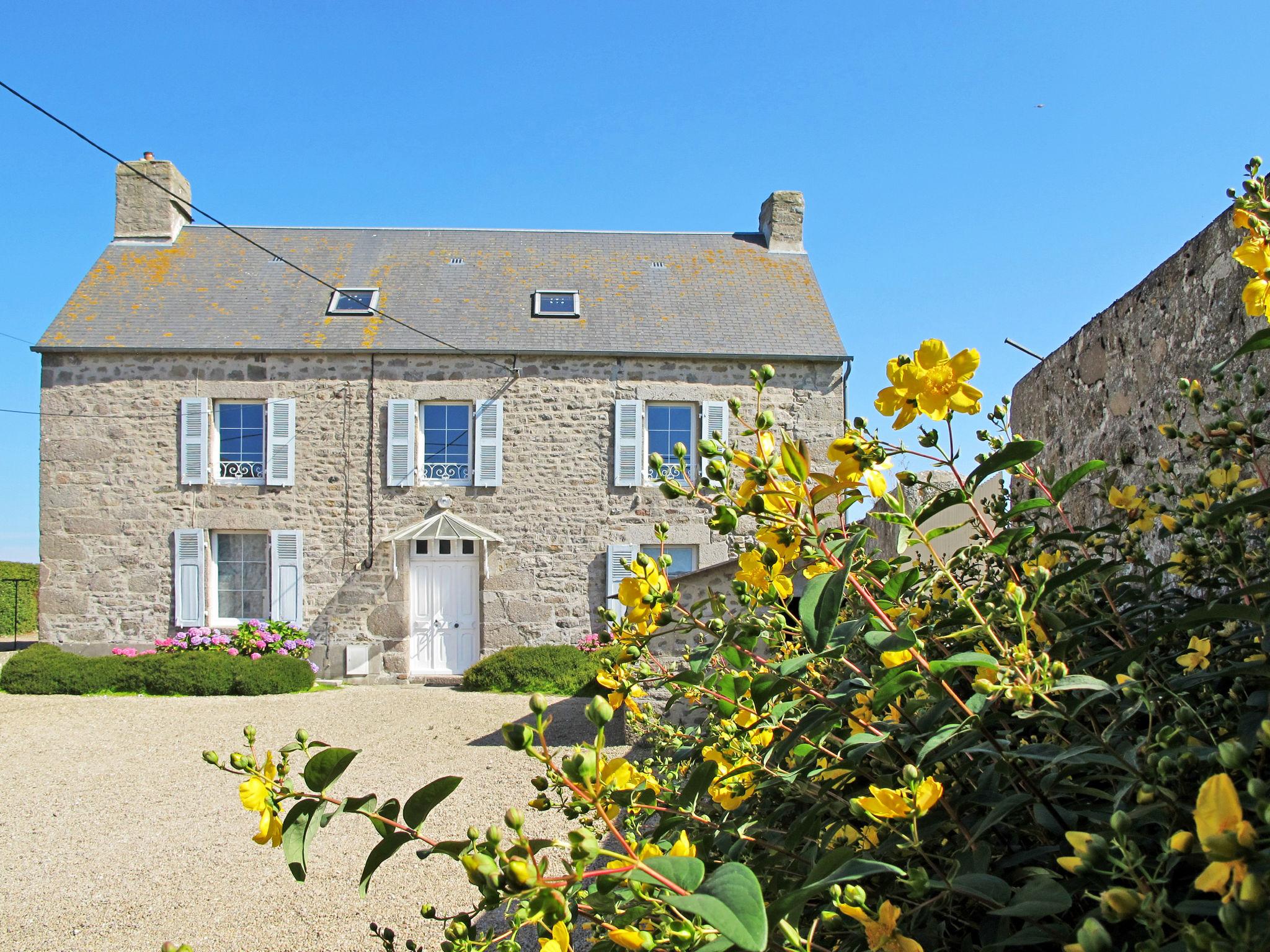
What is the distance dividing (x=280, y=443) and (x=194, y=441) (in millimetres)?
1134

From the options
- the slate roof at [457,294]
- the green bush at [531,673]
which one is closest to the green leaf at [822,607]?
the green bush at [531,673]

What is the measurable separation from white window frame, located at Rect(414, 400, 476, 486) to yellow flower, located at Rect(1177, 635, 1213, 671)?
11331mm

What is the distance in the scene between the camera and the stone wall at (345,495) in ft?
38.6

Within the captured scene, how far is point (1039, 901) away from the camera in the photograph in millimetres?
771

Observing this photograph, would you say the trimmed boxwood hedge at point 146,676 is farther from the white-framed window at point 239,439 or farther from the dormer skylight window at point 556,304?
the dormer skylight window at point 556,304

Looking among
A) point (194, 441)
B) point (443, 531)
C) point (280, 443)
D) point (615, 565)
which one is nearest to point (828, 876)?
point (615, 565)

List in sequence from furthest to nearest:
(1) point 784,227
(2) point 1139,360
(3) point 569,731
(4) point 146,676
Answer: (1) point 784,227
(4) point 146,676
(3) point 569,731
(2) point 1139,360

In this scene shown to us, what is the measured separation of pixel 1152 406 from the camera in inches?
93.1

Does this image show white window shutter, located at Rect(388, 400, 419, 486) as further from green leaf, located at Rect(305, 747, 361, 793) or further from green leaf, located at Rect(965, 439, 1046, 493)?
green leaf, located at Rect(965, 439, 1046, 493)

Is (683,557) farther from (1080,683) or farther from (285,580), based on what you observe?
(1080,683)

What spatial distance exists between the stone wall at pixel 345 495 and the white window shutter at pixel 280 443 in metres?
0.12

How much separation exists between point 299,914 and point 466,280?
1090cm

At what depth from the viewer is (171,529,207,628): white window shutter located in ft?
38.2

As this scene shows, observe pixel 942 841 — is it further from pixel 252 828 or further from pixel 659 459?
pixel 252 828
